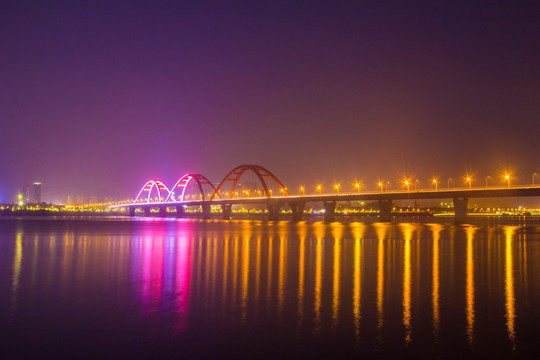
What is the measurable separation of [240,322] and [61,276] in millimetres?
9896

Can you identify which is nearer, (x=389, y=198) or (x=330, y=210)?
(x=389, y=198)

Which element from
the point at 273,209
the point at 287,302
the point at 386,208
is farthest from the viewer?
the point at 273,209

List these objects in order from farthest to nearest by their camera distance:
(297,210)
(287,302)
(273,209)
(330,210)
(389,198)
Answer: (273,209) → (297,210) → (330,210) → (389,198) → (287,302)

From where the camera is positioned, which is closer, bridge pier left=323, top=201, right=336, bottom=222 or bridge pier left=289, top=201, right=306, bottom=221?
bridge pier left=323, top=201, right=336, bottom=222

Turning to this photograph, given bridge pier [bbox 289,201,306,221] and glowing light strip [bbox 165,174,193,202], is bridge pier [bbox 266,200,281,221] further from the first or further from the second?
glowing light strip [bbox 165,174,193,202]

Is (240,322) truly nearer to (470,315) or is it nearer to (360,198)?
(470,315)

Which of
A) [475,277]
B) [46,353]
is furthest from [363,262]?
[46,353]

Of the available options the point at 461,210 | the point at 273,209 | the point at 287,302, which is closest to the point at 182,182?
the point at 273,209

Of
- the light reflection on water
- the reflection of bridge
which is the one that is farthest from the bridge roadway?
the light reflection on water

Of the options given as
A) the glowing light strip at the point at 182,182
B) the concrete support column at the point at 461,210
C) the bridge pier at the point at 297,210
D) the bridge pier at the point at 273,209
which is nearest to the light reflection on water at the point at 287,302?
the concrete support column at the point at 461,210

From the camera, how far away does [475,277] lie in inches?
706

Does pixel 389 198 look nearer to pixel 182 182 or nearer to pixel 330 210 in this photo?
pixel 330 210

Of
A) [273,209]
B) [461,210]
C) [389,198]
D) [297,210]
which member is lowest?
[297,210]

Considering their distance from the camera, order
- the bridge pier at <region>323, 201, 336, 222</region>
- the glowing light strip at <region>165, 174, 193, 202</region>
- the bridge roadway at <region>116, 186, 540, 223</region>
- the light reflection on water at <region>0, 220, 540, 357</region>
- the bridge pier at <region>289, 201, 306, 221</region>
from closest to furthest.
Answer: the light reflection on water at <region>0, 220, 540, 357</region> < the bridge roadway at <region>116, 186, 540, 223</region> < the bridge pier at <region>323, 201, 336, 222</region> < the bridge pier at <region>289, 201, 306, 221</region> < the glowing light strip at <region>165, 174, 193, 202</region>
